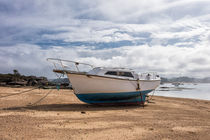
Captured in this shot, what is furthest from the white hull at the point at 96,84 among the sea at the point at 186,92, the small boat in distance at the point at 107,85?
the sea at the point at 186,92

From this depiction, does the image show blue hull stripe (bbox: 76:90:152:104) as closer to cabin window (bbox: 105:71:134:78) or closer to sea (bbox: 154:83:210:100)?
cabin window (bbox: 105:71:134:78)

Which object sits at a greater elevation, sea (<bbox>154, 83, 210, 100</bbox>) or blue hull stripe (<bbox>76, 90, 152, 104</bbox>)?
blue hull stripe (<bbox>76, 90, 152, 104</bbox>)

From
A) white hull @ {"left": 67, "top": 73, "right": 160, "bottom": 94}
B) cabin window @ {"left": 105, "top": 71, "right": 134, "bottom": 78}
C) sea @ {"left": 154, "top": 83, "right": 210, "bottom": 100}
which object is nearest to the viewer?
white hull @ {"left": 67, "top": 73, "right": 160, "bottom": 94}

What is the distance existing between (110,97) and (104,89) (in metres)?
0.88

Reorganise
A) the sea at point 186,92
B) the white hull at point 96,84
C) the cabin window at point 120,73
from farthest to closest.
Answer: the sea at point 186,92 < the cabin window at point 120,73 < the white hull at point 96,84

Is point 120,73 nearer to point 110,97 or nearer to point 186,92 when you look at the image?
point 110,97

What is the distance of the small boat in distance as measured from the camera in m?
10.4

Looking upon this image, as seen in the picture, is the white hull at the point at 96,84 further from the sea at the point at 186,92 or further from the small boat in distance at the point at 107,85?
the sea at the point at 186,92

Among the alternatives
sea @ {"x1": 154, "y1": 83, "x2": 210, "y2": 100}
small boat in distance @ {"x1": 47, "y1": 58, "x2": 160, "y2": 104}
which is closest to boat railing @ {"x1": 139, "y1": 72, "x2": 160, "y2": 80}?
small boat in distance @ {"x1": 47, "y1": 58, "x2": 160, "y2": 104}

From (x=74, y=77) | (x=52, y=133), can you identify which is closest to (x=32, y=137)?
(x=52, y=133)

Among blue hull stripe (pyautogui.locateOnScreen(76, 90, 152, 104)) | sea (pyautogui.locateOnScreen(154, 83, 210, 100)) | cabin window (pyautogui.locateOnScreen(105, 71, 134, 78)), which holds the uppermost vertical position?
cabin window (pyautogui.locateOnScreen(105, 71, 134, 78))

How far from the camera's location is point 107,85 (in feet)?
35.7

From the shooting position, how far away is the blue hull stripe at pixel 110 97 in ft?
35.5

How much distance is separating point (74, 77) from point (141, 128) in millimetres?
5609
